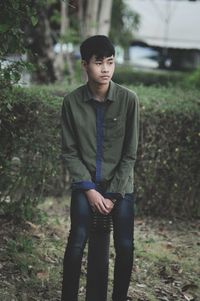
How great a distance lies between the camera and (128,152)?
A: 3.74 meters

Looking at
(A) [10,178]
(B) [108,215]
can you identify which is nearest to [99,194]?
(B) [108,215]

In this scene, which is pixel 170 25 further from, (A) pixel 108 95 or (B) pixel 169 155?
(A) pixel 108 95

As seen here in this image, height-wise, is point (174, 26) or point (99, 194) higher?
point (174, 26)

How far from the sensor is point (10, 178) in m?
5.39

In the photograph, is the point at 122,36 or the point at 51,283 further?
the point at 122,36

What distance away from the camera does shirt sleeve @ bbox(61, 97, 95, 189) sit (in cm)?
362

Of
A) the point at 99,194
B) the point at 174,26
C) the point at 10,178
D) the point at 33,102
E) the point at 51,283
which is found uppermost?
the point at 174,26

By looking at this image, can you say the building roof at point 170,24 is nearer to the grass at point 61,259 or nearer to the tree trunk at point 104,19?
the tree trunk at point 104,19

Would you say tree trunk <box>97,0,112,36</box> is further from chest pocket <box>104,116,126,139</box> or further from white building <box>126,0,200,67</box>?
white building <box>126,0,200,67</box>

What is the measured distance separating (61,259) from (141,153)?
6.08 feet

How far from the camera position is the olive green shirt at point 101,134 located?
3674 mm

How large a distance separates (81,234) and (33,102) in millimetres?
2386

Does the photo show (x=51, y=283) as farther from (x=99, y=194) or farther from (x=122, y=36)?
(x=122, y=36)

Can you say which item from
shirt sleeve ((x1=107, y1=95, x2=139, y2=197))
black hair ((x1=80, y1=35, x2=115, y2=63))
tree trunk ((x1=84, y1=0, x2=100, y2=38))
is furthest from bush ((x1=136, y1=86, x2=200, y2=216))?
tree trunk ((x1=84, y1=0, x2=100, y2=38))
